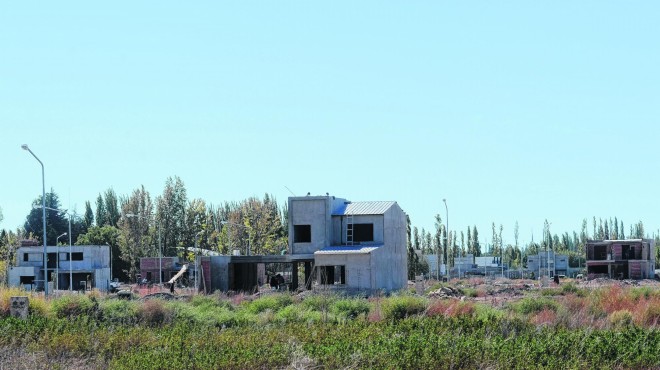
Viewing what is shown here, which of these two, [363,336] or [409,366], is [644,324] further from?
[409,366]

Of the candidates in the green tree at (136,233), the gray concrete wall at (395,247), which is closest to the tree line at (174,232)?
the green tree at (136,233)

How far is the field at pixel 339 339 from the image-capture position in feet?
65.0

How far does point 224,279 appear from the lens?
180ft

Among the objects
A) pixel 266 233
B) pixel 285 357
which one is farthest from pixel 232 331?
pixel 266 233

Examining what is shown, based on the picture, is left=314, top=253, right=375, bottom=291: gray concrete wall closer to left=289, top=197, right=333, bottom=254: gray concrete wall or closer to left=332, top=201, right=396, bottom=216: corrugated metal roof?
left=289, top=197, right=333, bottom=254: gray concrete wall

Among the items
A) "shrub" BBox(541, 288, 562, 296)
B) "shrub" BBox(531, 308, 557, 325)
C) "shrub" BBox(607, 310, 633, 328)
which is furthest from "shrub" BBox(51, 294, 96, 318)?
"shrub" BBox(541, 288, 562, 296)

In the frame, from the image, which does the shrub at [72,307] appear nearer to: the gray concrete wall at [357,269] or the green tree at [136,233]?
the gray concrete wall at [357,269]

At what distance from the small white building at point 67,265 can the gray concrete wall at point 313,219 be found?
26856 millimetres

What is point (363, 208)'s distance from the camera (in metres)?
55.1

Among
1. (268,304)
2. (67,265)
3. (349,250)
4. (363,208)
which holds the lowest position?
(268,304)

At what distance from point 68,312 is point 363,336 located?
14326mm

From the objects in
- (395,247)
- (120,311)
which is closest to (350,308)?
(120,311)

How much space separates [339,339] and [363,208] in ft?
107

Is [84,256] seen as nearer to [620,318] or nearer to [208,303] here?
[208,303]
